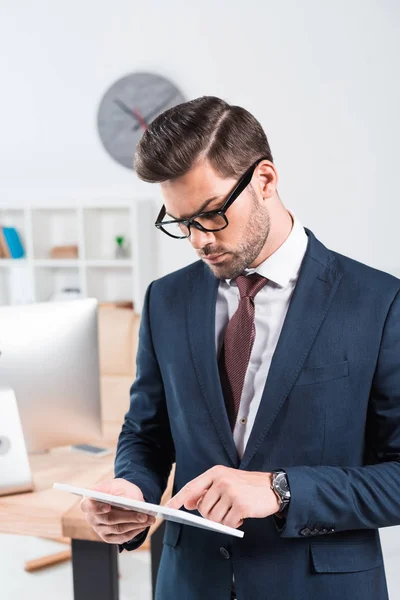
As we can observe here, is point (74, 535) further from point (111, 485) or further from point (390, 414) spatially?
point (390, 414)

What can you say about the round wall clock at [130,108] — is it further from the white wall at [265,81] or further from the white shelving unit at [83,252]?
the white shelving unit at [83,252]

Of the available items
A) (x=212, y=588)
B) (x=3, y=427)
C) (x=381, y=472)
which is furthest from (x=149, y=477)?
(x=3, y=427)

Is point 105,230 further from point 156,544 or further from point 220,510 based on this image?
point 220,510

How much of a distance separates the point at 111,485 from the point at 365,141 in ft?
11.1

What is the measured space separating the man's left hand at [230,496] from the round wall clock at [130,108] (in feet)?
11.8

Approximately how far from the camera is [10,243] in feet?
16.1

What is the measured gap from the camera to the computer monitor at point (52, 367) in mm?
2037

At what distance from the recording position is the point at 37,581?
3.37m

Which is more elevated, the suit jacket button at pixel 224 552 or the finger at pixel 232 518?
the finger at pixel 232 518

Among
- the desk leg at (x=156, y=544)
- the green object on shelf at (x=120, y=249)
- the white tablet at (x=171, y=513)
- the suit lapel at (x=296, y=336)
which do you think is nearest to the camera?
the white tablet at (x=171, y=513)

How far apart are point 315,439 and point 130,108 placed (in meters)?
3.74

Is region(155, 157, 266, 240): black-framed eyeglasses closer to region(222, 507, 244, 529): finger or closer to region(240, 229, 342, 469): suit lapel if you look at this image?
region(240, 229, 342, 469): suit lapel

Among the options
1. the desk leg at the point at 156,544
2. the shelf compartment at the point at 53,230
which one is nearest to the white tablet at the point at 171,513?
the desk leg at the point at 156,544

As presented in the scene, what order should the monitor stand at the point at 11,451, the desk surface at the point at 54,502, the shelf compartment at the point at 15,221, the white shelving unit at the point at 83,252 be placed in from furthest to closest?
the shelf compartment at the point at 15,221
the white shelving unit at the point at 83,252
the monitor stand at the point at 11,451
the desk surface at the point at 54,502
